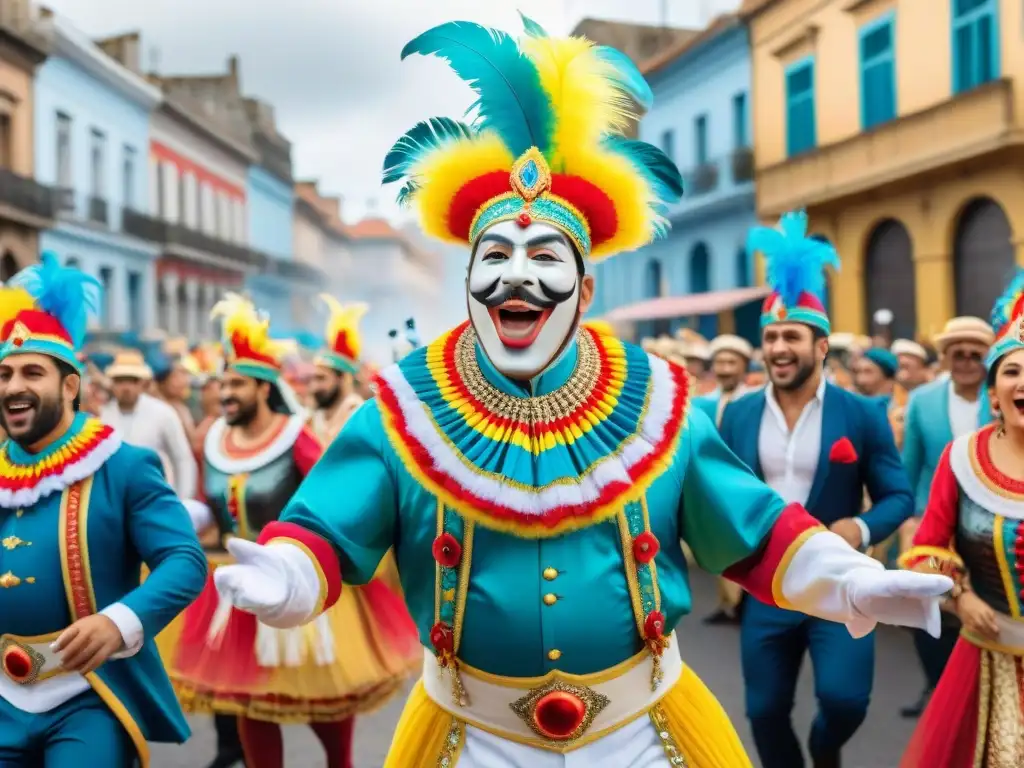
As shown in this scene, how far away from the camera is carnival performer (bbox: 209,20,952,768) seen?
3.01 metres

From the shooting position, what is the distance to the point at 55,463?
394 cm

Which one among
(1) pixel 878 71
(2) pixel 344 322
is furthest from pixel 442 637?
(1) pixel 878 71

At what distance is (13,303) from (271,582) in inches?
79.8

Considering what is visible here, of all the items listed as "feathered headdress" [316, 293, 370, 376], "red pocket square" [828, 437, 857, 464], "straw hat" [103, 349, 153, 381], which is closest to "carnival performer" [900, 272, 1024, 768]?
"red pocket square" [828, 437, 857, 464]

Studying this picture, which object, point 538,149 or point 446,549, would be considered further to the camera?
point 538,149

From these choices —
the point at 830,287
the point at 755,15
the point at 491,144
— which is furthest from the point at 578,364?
the point at 755,15

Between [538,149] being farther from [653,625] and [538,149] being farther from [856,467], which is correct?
[856,467]

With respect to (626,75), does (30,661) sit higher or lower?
lower

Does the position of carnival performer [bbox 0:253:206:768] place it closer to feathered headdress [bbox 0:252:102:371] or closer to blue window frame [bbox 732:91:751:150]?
feathered headdress [bbox 0:252:102:371]

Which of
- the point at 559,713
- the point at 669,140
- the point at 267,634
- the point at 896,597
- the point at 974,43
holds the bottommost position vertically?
the point at 267,634

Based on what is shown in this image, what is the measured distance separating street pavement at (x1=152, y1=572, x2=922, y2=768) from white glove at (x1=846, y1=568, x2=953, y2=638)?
2.13 meters

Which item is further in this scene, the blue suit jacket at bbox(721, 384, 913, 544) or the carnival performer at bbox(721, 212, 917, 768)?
the blue suit jacket at bbox(721, 384, 913, 544)

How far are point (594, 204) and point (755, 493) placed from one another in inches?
33.6

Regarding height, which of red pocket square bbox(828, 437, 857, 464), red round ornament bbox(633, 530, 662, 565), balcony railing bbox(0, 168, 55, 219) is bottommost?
red round ornament bbox(633, 530, 662, 565)
